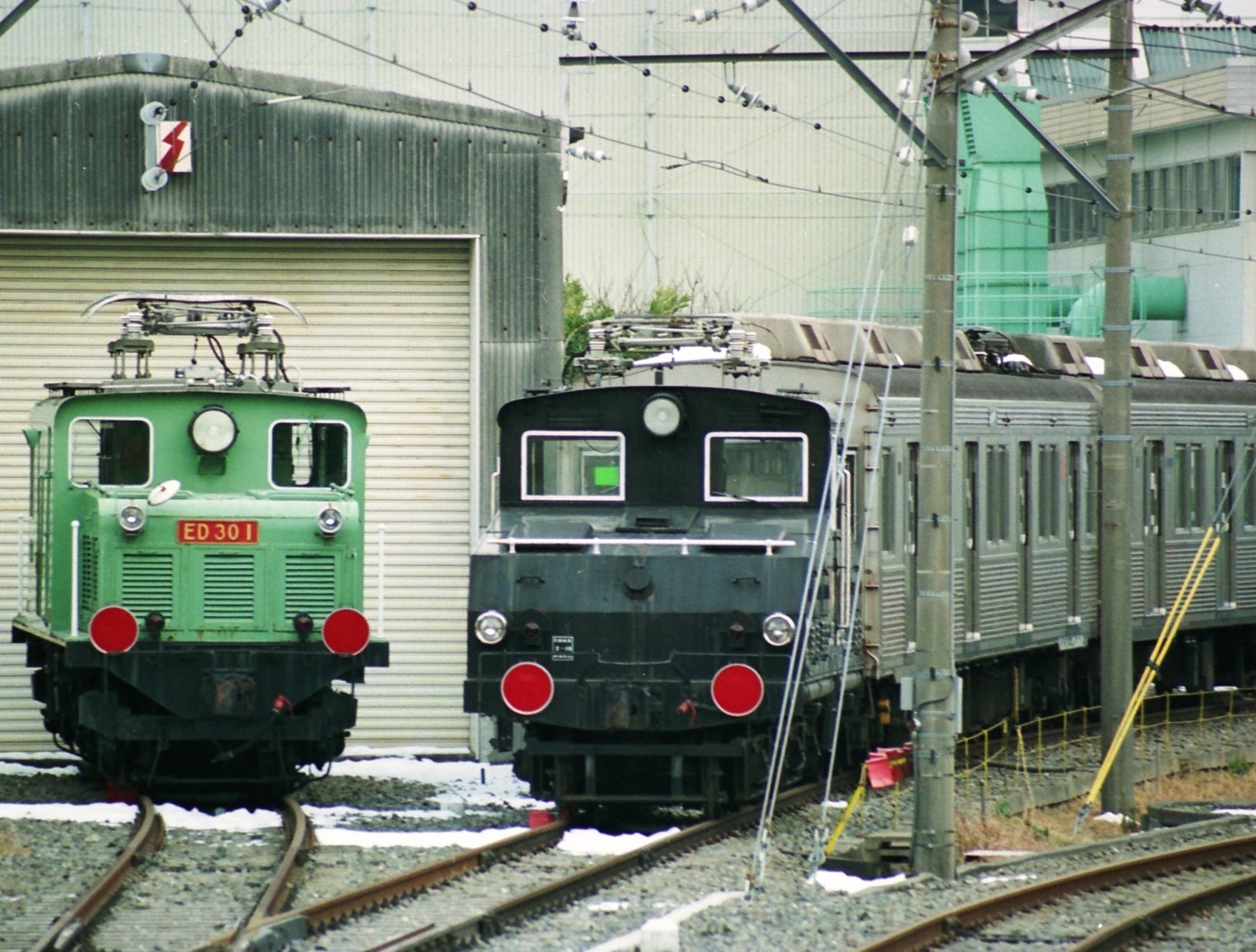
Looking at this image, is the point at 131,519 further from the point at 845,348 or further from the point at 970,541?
the point at 970,541

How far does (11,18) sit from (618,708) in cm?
527

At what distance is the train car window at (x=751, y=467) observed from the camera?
41.7 ft

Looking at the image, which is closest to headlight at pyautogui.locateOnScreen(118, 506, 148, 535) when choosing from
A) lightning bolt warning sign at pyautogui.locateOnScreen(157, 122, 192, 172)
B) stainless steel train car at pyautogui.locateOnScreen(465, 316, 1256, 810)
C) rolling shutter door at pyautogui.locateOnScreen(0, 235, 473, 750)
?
stainless steel train car at pyautogui.locateOnScreen(465, 316, 1256, 810)

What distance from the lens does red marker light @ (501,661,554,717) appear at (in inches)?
470

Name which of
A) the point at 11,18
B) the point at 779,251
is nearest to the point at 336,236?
the point at 11,18

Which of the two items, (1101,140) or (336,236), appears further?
(1101,140)

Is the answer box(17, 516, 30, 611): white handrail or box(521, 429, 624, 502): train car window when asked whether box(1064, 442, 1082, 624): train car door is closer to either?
box(521, 429, 624, 502): train car window

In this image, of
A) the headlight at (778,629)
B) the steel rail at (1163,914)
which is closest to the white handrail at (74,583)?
the headlight at (778,629)

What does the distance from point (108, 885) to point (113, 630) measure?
3.05 metres

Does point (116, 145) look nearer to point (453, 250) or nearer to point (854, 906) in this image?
point (453, 250)

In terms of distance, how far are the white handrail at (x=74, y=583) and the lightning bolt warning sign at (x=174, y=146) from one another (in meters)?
4.37

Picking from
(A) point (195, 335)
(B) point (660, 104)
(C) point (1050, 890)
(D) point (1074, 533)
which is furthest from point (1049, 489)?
(B) point (660, 104)

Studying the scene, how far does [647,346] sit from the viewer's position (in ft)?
45.2

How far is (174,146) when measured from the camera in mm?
16703
